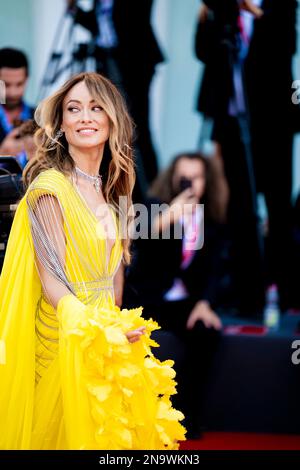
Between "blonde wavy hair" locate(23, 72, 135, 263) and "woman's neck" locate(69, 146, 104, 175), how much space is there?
2 cm

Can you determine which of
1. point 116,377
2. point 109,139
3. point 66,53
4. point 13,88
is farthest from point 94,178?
point 66,53

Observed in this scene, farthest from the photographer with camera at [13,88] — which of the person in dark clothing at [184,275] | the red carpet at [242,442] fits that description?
the red carpet at [242,442]

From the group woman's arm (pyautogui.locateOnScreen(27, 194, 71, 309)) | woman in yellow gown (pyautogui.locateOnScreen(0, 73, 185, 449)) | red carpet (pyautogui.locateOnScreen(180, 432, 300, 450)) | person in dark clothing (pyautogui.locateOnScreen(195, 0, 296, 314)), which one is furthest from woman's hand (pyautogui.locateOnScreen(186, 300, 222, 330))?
woman's arm (pyautogui.locateOnScreen(27, 194, 71, 309))

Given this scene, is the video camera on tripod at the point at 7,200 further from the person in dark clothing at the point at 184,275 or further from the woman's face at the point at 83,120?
the person in dark clothing at the point at 184,275

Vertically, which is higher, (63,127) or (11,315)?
(63,127)

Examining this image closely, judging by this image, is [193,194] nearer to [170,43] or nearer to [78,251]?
[170,43]

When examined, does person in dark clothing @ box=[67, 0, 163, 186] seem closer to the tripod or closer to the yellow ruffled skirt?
the tripod

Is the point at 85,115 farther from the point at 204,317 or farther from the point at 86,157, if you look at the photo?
the point at 204,317

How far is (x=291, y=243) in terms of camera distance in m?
4.09

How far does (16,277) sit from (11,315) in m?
0.11

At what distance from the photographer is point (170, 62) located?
4012 mm

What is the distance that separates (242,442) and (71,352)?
191 centimetres

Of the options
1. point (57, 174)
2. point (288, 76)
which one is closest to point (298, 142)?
point (288, 76)

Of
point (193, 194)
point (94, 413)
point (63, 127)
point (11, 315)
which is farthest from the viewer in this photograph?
point (193, 194)
